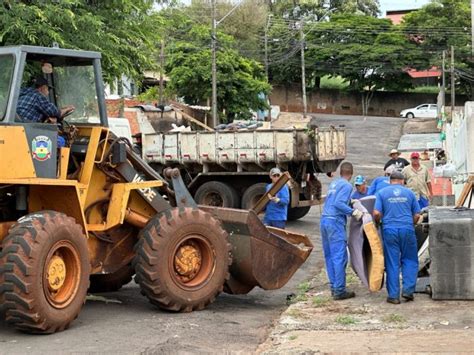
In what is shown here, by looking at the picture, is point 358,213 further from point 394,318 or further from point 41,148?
point 41,148


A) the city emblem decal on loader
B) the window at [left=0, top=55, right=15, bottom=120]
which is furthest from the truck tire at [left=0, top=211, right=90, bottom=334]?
the window at [left=0, top=55, right=15, bottom=120]

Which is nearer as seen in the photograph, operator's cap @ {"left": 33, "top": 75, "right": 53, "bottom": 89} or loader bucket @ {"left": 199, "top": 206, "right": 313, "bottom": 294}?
operator's cap @ {"left": 33, "top": 75, "right": 53, "bottom": 89}

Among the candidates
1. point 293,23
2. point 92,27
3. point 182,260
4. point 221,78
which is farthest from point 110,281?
point 293,23

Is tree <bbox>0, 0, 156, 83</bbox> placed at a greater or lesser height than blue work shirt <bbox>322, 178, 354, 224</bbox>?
greater

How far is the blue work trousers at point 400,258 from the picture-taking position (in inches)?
365

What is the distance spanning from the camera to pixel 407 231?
9273mm

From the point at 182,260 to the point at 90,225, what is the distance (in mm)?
1073

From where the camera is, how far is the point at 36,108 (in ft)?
26.6

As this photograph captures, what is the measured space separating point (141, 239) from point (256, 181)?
35.7 ft

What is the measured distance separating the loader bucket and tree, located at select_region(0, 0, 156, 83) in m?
7.00

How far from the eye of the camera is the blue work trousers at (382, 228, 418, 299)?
9.27 metres

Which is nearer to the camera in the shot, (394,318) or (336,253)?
(394,318)

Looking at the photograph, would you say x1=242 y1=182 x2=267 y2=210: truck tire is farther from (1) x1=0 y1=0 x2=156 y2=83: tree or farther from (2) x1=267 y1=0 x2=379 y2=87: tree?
(2) x1=267 y1=0 x2=379 y2=87: tree

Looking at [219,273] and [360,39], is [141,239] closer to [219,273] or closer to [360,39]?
[219,273]
